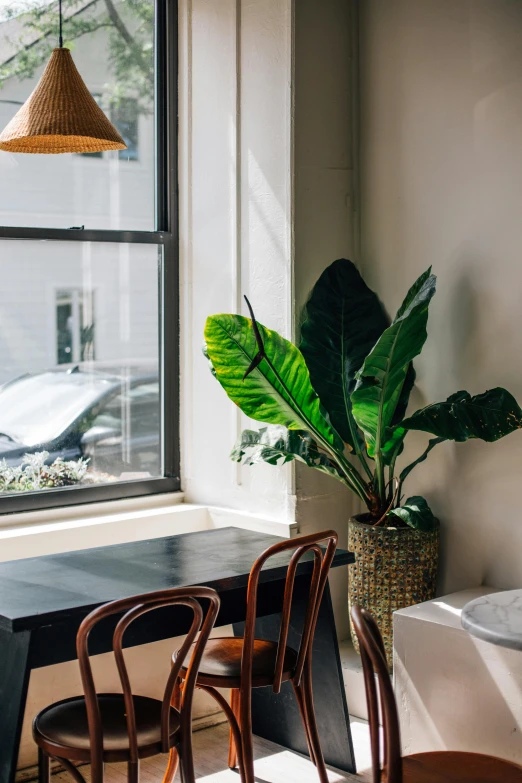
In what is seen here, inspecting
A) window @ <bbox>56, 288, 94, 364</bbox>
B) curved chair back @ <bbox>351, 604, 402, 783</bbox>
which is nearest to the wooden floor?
curved chair back @ <bbox>351, 604, 402, 783</bbox>

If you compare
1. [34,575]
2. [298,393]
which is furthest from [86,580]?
[298,393]

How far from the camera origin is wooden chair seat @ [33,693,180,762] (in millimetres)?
2375

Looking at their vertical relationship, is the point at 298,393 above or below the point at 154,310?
below

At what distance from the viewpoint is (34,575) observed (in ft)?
9.50

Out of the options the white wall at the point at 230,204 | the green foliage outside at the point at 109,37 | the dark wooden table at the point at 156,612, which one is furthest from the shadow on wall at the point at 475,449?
the green foliage outside at the point at 109,37

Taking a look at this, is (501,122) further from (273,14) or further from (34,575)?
(34,575)

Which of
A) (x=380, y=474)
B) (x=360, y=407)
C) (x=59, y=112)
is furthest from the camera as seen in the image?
(x=380, y=474)

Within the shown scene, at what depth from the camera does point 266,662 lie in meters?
2.94

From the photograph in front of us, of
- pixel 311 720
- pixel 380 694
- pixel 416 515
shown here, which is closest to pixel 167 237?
pixel 416 515

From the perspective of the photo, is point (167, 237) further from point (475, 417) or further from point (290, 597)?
point (290, 597)

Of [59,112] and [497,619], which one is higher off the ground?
[59,112]

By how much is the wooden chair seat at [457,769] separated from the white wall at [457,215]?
4.98 ft

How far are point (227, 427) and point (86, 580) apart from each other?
4.87 ft

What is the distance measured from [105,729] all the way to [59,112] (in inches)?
66.8
